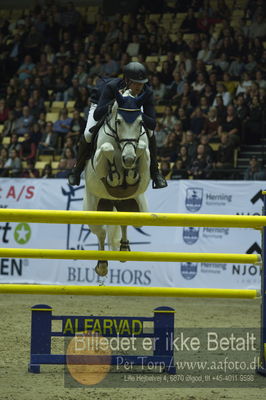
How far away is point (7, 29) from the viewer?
68.5ft

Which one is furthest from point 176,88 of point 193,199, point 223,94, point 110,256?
point 110,256

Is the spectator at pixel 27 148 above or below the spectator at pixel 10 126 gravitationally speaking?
below

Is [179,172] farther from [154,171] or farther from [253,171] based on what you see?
[154,171]

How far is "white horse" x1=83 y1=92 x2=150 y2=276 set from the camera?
706 centimetres

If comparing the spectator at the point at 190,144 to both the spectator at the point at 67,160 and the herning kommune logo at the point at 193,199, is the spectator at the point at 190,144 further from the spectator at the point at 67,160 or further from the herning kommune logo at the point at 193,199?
the spectator at the point at 67,160

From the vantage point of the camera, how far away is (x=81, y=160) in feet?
26.5

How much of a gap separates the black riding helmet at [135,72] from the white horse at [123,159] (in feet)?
0.61

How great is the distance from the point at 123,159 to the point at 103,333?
171 centimetres

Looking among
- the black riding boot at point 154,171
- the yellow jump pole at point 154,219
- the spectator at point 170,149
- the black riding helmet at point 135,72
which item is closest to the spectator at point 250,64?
the spectator at point 170,149

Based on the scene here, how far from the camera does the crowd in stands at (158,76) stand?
14.5 m

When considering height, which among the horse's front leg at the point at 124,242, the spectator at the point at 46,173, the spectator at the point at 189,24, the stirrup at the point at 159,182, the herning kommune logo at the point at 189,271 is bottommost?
the horse's front leg at the point at 124,242

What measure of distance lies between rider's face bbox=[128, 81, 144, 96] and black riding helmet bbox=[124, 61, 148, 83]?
0.19 feet

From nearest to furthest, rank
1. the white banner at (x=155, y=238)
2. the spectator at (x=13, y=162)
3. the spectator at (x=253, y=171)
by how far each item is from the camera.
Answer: the white banner at (x=155, y=238)
the spectator at (x=253, y=171)
the spectator at (x=13, y=162)

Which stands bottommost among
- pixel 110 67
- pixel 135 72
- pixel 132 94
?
pixel 132 94
